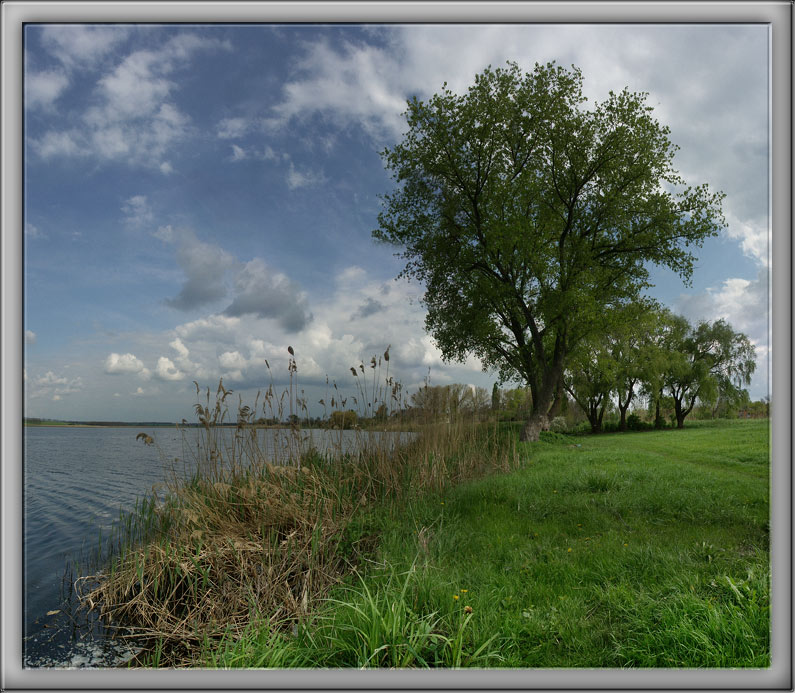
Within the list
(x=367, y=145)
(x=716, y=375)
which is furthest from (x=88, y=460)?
(x=716, y=375)

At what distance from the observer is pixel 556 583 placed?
3.33 m

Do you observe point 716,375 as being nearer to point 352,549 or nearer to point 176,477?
point 352,549

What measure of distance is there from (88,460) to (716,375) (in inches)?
358

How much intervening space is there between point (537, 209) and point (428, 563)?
12606mm

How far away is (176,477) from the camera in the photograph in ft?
16.1

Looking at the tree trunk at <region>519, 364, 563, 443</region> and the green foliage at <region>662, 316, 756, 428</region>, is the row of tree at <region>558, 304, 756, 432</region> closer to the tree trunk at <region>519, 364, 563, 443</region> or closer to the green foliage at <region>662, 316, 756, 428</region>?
the green foliage at <region>662, 316, 756, 428</region>

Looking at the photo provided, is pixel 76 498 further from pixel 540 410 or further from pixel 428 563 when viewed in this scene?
pixel 540 410

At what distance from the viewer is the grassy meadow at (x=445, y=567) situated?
2.39m

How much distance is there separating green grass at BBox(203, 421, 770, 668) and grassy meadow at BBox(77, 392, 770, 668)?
0.02 meters

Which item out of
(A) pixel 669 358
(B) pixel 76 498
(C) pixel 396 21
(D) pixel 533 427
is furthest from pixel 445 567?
(D) pixel 533 427

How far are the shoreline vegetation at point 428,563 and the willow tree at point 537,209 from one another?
7.24 m

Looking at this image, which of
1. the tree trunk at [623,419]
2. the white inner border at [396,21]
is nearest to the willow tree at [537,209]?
the tree trunk at [623,419]

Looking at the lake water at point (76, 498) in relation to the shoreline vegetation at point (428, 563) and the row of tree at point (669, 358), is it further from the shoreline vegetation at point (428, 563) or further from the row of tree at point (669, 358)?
the row of tree at point (669, 358)

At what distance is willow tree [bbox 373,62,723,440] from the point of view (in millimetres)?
11969
